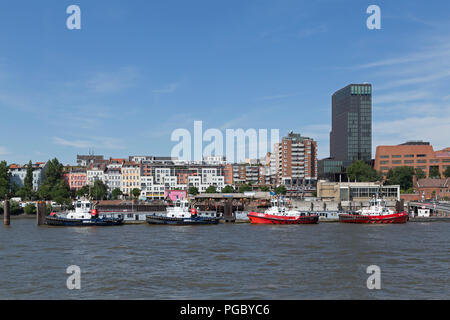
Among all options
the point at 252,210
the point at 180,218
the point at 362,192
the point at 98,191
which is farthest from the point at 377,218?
the point at 98,191

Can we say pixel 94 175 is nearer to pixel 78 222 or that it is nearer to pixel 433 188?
pixel 78 222

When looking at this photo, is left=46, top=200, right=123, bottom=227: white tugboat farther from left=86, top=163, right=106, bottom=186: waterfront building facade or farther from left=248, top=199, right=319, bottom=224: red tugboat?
left=86, top=163, right=106, bottom=186: waterfront building facade

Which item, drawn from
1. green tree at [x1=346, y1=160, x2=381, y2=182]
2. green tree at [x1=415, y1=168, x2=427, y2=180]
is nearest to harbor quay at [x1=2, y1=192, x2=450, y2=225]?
green tree at [x1=346, y1=160, x2=381, y2=182]

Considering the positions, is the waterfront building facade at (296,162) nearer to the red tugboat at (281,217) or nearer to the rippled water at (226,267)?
the red tugboat at (281,217)

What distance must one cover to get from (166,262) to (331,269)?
12259 millimetres

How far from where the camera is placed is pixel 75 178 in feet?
543

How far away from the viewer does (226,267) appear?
33188 mm

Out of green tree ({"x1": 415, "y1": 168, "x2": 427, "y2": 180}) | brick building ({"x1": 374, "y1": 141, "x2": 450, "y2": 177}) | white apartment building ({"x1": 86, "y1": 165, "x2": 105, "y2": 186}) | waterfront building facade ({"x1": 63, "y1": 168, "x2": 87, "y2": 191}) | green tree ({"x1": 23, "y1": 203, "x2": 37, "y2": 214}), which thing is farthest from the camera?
brick building ({"x1": 374, "y1": 141, "x2": 450, "y2": 177})

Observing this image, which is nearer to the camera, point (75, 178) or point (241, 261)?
point (241, 261)

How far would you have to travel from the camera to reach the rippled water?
26062 millimetres

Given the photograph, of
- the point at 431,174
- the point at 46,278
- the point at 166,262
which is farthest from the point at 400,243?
the point at 431,174

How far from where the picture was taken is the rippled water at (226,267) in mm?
26062
